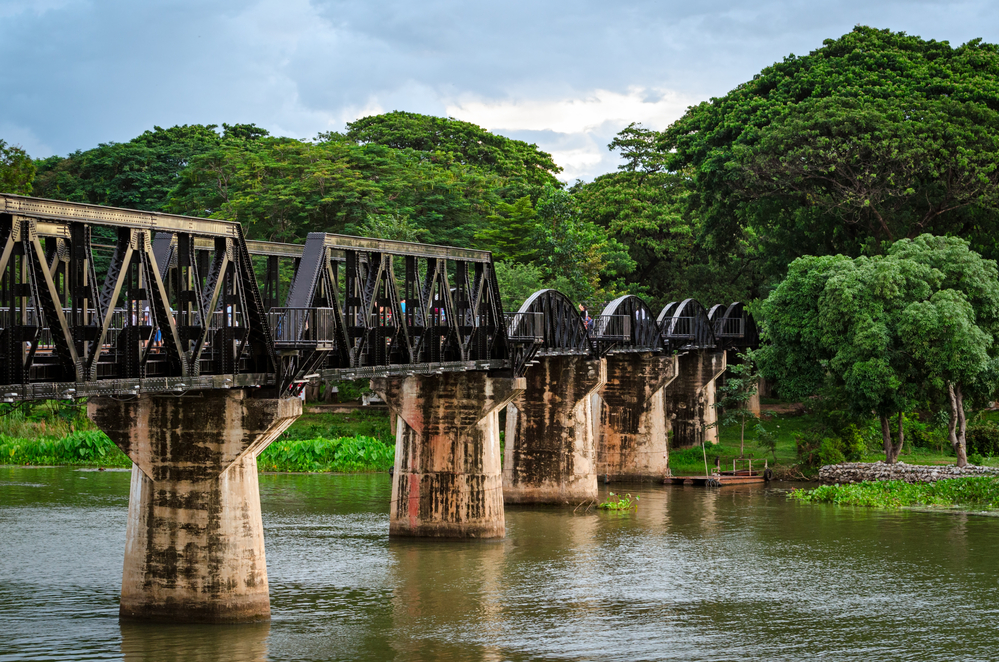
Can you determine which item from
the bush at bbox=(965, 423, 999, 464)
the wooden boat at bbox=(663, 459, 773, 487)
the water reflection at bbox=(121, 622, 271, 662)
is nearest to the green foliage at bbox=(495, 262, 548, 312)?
the wooden boat at bbox=(663, 459, 773, 487)

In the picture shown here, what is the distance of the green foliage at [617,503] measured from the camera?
49.8m

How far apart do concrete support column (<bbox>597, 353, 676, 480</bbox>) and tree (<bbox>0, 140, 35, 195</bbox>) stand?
31.8 metres

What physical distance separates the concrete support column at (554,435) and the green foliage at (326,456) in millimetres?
15761

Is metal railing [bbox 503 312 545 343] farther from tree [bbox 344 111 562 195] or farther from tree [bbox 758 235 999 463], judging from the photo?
tree [bbox 344 111 562 195]

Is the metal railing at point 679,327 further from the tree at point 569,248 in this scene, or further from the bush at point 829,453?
the tree at point 569,248

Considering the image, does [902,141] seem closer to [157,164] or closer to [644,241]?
[644,241]

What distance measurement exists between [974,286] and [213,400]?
3762 centimetres

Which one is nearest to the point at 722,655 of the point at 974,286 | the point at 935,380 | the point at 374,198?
the point at 935,380

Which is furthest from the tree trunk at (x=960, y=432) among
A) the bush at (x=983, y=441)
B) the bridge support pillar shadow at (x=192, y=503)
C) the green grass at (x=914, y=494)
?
the bridge support pillar shadow at (x=192, y=503)

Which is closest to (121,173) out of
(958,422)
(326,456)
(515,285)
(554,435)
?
(515,285)

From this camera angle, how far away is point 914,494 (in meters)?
51.5

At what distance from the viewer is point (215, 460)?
25891 millimetres

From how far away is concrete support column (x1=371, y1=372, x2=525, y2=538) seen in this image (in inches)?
1522

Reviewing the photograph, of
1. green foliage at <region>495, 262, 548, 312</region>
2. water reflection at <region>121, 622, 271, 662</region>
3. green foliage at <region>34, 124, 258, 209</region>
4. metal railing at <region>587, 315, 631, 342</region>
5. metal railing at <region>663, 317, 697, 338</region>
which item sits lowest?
water reflection at <region>121, 622, 271, 662</region>
